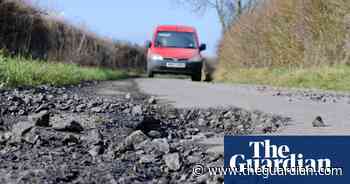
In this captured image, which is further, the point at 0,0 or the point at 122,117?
the point at 0,0

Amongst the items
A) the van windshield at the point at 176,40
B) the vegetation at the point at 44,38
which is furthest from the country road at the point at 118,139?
the van windshield at the point at 176,40

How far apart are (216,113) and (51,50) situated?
34.0ft

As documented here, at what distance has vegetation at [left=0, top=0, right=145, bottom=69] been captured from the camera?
1052 centimetres

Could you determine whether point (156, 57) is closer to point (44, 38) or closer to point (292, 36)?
point (44, 38)

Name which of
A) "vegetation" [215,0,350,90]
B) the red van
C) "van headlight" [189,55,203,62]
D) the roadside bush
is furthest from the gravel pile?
"van headlight" [189,55,203,62]

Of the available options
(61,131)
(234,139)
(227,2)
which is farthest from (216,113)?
(227,2)

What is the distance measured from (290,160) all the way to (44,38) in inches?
502

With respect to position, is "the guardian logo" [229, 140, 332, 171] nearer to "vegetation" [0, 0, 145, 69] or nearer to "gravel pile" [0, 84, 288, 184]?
"gravel pile" [0, 84, 288, 184]

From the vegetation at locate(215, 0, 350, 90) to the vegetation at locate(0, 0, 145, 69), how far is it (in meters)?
4.29

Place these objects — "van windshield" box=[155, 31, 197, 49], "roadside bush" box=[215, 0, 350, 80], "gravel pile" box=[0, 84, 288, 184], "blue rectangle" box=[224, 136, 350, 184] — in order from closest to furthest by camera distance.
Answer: "blue rectangle" box=[224, 136, 350, 184] → "gravel pile" box=[0, 84, 288, 184] → "roadside bush" box=[215, 0, 350, 80] → "van windshield" box=[155, 31, 197, 49]

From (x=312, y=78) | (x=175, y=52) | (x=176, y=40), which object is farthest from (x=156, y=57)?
(x=312, y=78)

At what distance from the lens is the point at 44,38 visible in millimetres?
13719

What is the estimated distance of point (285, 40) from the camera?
579 inches

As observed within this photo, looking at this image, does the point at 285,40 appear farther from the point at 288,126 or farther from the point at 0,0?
the point at 288,126
